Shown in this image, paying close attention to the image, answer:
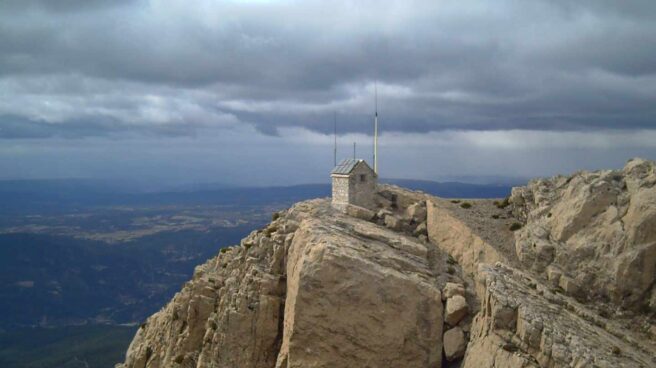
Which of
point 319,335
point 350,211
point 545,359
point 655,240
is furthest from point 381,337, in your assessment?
point 655,240

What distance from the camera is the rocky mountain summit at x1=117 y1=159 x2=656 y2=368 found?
3378cm

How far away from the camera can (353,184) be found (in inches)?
1981

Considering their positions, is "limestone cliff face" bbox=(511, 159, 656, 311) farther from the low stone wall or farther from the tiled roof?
the tiled roof

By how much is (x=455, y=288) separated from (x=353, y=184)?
15667mm

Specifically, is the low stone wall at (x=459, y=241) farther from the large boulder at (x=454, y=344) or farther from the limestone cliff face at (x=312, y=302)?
the large boulder at (x=454, y=344)

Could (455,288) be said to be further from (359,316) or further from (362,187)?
(362,187)

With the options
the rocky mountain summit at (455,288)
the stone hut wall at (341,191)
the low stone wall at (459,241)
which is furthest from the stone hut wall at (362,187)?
the low stone wall at (459,241)

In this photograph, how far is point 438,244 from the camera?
152 ft

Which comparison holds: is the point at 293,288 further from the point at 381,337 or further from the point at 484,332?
the point at 484,332

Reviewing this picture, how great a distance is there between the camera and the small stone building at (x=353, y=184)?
50.1 m

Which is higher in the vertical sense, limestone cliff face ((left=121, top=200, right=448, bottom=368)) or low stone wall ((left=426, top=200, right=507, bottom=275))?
low stone wall ((left=426, top=200, right=507, bottom=275))

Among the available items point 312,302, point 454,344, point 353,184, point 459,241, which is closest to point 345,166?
point 353,184

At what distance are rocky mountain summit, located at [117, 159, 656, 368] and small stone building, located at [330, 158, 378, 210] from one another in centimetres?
169

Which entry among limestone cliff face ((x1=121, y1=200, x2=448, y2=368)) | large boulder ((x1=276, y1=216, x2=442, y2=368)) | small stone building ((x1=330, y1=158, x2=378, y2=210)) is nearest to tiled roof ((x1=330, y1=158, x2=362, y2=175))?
small stone building ((x1=330, y1=158, x2=378, y2=210))
